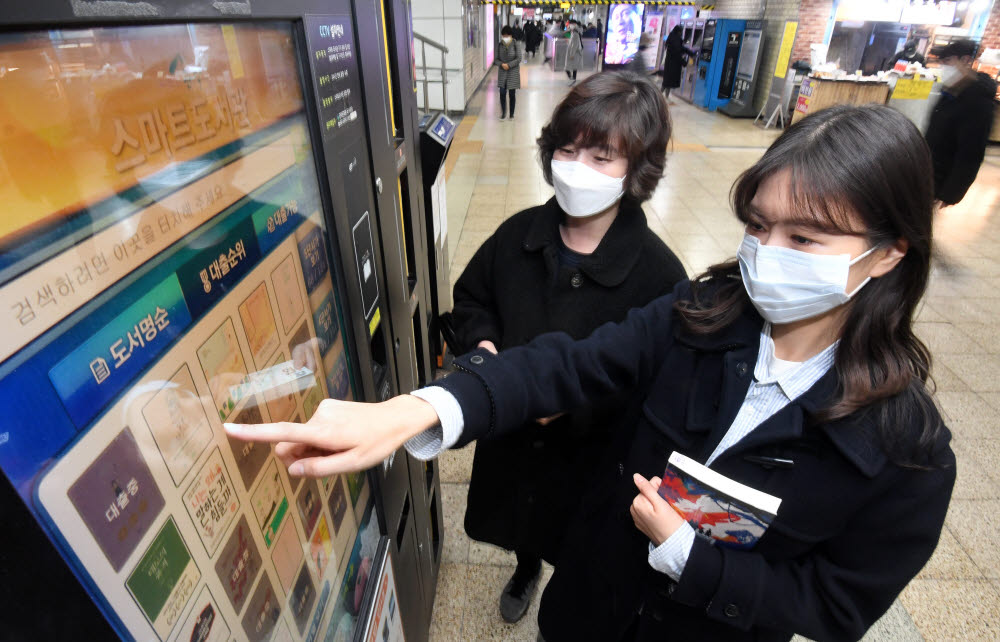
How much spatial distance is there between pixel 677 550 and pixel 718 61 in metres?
12.9

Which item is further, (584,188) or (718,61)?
(718,61)

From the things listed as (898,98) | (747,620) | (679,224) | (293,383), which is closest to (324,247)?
(293,383)

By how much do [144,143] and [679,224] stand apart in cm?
555

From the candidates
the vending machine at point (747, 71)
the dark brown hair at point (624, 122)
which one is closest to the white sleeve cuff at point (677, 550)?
the dark brown hair at point (624, 122)

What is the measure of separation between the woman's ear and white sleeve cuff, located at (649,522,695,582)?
0.57 m

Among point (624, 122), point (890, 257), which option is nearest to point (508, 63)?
point (624, 122)

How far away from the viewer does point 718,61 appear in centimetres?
1169

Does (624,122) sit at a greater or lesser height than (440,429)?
greater

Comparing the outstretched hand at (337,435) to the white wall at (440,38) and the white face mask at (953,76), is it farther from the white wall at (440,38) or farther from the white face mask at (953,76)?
the white wall at (440,38)

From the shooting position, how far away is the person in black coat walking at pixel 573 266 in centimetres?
143

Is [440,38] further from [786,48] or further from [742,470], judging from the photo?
[742,470]

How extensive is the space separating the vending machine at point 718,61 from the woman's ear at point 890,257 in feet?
39.8

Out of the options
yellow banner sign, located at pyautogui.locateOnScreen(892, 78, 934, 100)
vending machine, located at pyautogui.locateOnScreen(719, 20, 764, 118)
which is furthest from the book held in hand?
vending machine, located at pyautogui.locateOnScreen(719, 20, 764, 118)

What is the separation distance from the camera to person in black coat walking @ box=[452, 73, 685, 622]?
4.69ft
